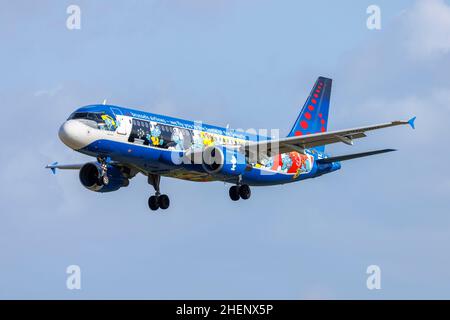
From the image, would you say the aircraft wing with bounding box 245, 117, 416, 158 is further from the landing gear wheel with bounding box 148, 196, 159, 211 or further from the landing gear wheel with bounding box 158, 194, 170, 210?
the landing gear wheel with bounding box 148, 196, 159, 211

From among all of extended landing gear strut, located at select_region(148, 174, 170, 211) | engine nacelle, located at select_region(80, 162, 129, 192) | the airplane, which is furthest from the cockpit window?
extended landing gear strut, located at select_region(148, 174, 170, 211)

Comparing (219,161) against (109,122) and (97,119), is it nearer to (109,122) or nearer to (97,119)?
(109,122)

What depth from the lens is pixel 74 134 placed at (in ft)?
242

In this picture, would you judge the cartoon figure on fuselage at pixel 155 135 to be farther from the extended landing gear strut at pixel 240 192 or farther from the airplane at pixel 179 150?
the extended landing gear strut at pixel 240 192

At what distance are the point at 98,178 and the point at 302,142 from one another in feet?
44.0

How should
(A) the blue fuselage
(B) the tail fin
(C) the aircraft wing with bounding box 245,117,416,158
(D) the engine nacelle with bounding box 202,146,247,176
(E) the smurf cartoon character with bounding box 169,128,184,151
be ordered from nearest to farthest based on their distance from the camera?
(A) the blue fuselage
(C) the aircraft wing with bounding box 245,117,416,158
(E) the smurf cartoon character with bounding box 169,128,184,151
(D) the engine nacelle with bounding box 202,146,247,176
(B) the tail fin

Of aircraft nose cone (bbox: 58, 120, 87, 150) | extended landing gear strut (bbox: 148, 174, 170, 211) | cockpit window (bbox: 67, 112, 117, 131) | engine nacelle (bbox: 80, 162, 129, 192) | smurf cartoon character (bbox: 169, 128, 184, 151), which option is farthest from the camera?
extended landing gear strut (bbox: 148, 174, 170, 211)

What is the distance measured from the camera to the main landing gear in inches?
3221

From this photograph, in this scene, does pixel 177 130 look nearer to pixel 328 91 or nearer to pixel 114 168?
pixel 114 168

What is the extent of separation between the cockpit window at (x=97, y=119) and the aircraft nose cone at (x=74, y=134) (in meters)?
0.61

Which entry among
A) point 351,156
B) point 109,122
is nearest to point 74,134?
point 109,122

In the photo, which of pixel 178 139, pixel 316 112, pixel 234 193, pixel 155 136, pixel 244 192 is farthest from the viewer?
pixel 316 112

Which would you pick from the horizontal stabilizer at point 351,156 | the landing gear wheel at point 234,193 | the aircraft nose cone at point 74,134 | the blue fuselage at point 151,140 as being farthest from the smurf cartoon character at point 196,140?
the horizontal stabilizer at point 351,156

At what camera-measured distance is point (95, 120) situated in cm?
7481
